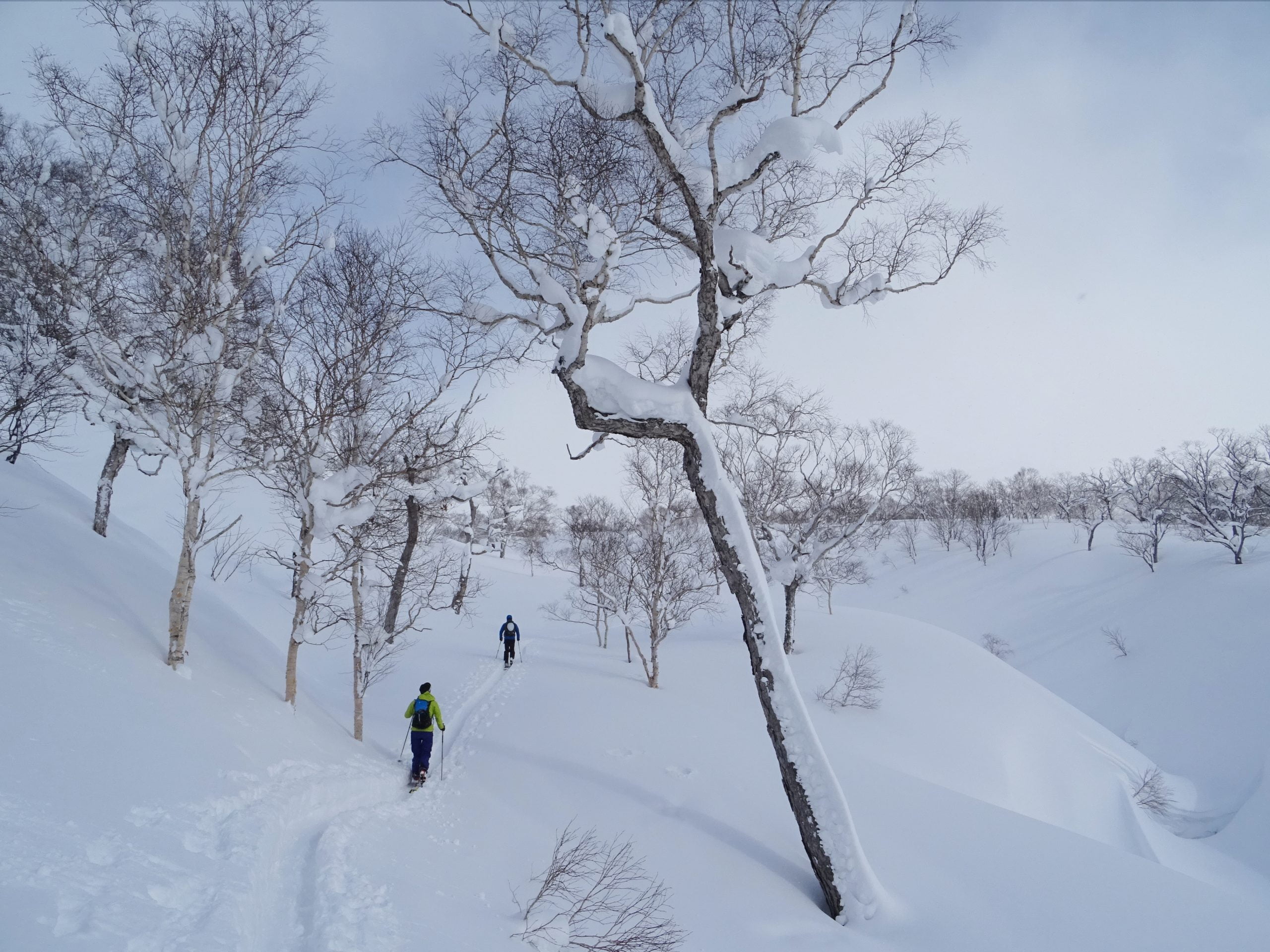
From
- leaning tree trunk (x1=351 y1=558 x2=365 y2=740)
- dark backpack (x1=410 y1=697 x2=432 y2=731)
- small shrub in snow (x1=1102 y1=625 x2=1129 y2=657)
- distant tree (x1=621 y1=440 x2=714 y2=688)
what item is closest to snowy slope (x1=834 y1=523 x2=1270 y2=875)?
small shrub in snow (x1=1102 y1=625 x2=1129 y2=657)

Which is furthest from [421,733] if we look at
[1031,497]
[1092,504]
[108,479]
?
[1031,497]

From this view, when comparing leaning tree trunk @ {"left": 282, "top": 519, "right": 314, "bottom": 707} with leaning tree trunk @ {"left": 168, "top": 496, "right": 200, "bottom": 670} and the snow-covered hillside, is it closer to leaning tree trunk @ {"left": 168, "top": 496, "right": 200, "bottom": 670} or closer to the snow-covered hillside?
the snow-covered hillside

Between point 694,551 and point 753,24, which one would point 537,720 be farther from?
point 753,24

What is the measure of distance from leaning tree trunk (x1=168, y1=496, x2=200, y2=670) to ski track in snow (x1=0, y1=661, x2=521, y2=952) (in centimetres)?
191

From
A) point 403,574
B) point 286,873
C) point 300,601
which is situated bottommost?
point 286,873

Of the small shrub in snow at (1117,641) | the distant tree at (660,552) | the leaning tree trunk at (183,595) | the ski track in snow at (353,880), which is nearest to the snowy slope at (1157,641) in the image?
the small shrub in snow at (1117,641)

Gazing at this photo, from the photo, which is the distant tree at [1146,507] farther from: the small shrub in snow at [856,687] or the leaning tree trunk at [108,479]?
the leaning tree trunk at [108,479]

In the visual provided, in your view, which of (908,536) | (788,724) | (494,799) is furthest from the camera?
(908,536)

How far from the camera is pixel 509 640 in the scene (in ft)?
50.2

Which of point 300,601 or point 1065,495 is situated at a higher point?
point 1065,495

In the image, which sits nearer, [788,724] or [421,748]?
[788,724]

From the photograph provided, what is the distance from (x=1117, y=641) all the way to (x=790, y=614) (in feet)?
62.8

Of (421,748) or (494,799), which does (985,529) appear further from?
(421,748)

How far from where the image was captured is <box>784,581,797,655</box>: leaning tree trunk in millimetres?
15148
